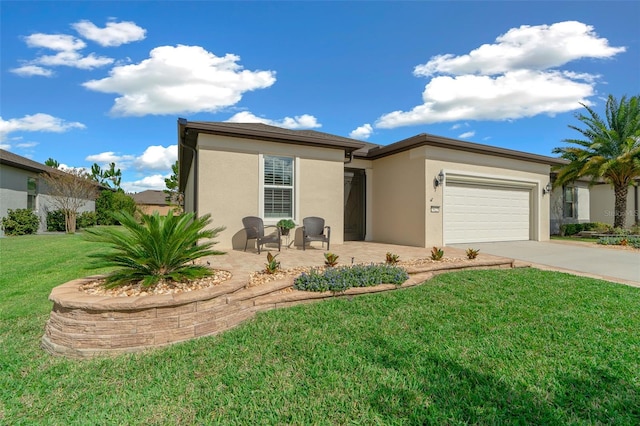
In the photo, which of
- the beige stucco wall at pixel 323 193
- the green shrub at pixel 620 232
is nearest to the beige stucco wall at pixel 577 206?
the green shrub at pixel 620 232

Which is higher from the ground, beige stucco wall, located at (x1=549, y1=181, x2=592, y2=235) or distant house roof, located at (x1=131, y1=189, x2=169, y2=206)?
distant house roof, located at (x1=131, y1=189, x2=169, y2=206)

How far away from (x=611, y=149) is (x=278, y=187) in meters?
15.7

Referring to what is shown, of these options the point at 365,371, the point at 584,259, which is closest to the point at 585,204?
the point at 584,259

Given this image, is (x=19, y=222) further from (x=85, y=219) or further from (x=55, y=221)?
(x=85, y=219)

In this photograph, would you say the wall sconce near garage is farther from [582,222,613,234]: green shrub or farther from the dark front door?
[582,222,613,234]: green shrub

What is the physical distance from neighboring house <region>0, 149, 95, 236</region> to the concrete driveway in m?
23.0

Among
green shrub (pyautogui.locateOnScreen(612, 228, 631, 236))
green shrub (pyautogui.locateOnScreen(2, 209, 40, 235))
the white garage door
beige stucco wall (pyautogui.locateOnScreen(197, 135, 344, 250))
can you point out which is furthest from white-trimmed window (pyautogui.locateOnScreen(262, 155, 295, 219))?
green shrub (pyautogui.locateOnScreen(2, 209, 40, 235))

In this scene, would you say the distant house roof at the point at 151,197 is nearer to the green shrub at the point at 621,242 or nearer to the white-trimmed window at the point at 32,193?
the white-trimmed window at the point at 32,193

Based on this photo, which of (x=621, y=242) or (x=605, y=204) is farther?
(x=605, y=204)

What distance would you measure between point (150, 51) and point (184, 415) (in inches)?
386

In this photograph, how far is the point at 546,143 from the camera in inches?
630

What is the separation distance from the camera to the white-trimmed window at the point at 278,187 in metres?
9.16

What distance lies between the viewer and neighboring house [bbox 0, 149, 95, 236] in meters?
17.0

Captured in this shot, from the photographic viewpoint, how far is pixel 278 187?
9.32 m
